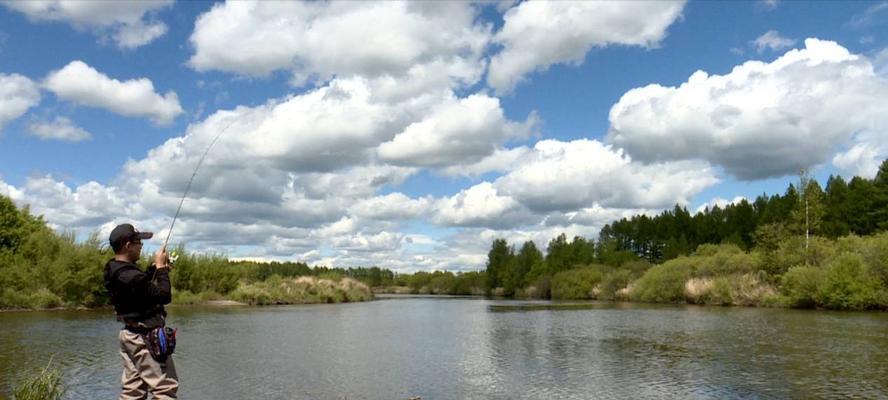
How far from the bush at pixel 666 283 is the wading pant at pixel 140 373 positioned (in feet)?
259

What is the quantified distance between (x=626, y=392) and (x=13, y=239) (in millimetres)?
61414

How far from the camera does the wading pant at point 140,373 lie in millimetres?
8219

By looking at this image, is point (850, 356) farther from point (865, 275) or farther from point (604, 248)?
point (604, 248)

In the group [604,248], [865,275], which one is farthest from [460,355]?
[604,248]

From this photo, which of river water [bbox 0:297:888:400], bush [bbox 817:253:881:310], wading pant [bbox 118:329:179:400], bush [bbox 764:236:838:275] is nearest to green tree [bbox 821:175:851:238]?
bush [bbox 764:236:838:275]

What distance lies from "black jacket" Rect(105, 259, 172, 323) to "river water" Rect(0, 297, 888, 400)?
31.7 feet

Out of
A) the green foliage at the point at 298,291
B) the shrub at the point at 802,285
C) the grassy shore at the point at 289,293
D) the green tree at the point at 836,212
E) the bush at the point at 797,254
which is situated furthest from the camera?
the green tree at the point at 836,212

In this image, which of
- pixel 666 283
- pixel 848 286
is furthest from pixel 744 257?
pixel 848 286

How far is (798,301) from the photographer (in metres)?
60.2

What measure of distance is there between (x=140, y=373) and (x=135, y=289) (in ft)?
3.90

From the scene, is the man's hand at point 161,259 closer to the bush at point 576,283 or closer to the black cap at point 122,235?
the black cap at point 122,235

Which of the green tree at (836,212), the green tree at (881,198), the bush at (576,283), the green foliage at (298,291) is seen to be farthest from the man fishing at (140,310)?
the bush at (576,283)

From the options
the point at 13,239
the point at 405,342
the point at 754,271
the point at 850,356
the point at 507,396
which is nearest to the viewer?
the point at 507,396

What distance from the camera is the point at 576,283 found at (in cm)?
11469
